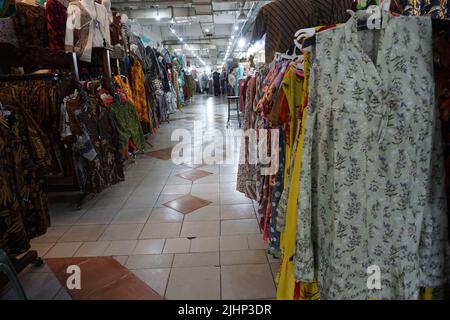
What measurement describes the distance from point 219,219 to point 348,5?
209 centimetres

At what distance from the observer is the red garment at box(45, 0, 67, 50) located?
3154mm

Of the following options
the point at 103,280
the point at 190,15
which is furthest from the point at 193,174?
the point at 190,15

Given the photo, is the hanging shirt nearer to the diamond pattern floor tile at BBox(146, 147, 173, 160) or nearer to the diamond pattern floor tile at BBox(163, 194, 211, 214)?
the diamond pattern floor tile at BBox(163, 194, 211, 214)

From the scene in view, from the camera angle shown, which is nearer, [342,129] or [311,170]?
[342,129]

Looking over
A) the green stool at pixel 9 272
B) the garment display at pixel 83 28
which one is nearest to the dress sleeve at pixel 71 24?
the garment display at pixel 83 28

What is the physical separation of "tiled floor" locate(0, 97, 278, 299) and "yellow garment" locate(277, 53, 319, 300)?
0.46 m

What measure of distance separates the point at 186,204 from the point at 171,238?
0.74 m

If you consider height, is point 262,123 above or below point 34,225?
above

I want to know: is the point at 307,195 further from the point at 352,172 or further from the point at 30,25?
the point at 30,25

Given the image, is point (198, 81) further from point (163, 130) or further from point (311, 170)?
point (311, 170)

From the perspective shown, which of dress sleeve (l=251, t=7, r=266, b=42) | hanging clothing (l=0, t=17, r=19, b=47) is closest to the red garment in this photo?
hanging clothing (l=0, t=17, r=19, b=47)

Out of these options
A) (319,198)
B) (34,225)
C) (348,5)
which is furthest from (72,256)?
(348,5)

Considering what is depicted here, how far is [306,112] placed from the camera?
4.21 feet

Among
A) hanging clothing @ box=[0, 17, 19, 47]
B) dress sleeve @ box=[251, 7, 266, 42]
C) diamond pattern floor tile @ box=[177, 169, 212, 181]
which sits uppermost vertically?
hanging clothing @ box=[0, 17, 19, 47]
